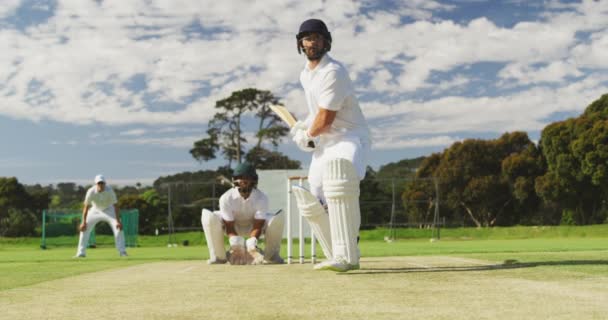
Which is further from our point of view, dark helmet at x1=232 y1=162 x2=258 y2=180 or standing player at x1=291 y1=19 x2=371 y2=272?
dark helmet at x1=232 y1=162 x2=258 y2=180

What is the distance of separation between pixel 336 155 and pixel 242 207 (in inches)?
126

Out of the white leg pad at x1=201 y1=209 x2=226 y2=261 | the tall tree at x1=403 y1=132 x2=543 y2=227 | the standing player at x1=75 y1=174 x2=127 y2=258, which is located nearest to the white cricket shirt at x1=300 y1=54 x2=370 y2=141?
the white leg pad at x1=201 y1=209 x2=226 y2=261

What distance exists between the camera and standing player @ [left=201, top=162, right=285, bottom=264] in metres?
9.03

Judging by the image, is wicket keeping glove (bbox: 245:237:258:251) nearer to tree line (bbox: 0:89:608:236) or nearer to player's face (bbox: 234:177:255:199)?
player's face (bbox: 234:177:255:199)

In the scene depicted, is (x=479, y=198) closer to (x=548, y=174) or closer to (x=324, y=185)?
(x=548, y=174)

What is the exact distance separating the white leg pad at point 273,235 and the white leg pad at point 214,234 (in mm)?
598

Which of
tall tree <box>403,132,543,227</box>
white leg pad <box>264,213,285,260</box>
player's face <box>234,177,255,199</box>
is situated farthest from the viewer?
tall tree <box>403,132,543,227</box>

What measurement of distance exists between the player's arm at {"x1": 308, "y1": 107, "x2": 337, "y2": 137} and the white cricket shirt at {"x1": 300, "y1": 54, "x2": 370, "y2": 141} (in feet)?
0.14

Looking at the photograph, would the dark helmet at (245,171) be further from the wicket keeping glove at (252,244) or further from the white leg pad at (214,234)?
the wicket keeping glove at (252,244)

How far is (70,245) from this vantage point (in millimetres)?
30656

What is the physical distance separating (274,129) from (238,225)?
39297 millimetres

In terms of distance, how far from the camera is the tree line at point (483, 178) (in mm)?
44281

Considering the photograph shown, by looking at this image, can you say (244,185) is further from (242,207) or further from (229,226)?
(229,226)

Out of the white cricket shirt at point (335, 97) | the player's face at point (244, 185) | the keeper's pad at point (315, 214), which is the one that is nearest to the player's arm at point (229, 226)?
the player's face at point (244, 185)
